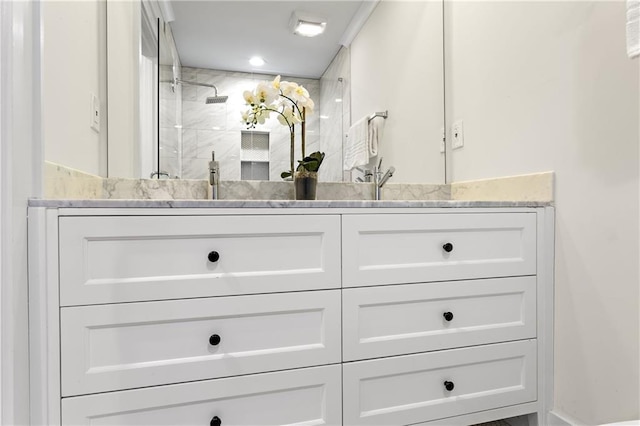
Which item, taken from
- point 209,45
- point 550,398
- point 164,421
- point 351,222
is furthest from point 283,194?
point 550,398

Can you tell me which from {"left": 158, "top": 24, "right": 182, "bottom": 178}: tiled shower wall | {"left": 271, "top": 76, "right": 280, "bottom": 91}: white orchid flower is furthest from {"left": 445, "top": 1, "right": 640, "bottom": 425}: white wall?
{"left": 158, "top": 24, "right": 182, "bottom": 178}: tiled shower wall

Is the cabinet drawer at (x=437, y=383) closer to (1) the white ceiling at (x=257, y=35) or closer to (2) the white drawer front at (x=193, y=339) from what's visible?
(2) the white drawer front at (x=193, y=339)

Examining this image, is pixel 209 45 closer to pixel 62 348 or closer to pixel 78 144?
pixel 78 144

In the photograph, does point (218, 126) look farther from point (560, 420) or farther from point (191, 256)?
point (560, 420)

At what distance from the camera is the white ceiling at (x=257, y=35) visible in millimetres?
1452

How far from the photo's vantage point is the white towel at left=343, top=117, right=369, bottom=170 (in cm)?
159

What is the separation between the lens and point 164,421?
0.90 m

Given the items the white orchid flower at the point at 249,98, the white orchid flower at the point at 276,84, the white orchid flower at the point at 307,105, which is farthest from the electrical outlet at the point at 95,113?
the white orchid flower at the point at 307,105

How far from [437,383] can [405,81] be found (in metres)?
1.32

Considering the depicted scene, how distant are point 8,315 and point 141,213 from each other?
33cm

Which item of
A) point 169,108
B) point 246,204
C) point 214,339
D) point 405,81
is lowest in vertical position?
point 214,339

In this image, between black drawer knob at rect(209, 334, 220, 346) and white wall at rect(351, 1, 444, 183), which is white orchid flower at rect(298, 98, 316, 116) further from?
black drawer knob at rect(209, 334, 220, 346)

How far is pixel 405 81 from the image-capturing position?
1.71m

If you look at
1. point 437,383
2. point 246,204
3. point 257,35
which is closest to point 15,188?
point 246,204
